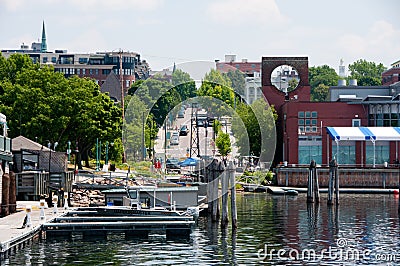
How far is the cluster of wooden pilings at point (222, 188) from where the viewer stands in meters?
61.8

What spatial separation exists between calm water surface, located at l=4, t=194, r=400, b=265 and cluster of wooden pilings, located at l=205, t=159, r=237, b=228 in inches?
42.4

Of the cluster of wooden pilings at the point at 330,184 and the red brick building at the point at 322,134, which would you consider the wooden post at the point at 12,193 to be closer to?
the cluster of wooden pilings at the point at 330,184

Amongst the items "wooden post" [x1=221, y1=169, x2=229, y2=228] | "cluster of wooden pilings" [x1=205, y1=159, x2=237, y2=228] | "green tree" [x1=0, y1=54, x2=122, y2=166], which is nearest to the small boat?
"green tree" [x1=0, y1=54, x2=122, y2=166]

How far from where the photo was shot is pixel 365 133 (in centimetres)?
11719

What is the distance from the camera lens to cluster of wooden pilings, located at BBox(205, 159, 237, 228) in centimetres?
6181

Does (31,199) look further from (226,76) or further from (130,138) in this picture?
(226,76)

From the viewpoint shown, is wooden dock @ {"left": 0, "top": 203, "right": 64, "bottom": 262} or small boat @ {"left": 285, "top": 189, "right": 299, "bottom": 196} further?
small boat @ {"left": 285, "top": 189, "right": 299, "bottom": 196}

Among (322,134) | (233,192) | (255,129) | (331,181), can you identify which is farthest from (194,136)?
(322,134)

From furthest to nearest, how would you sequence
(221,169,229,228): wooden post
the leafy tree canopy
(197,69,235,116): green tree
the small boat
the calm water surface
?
the small boat → the leafy tree canopy → (197,69,235,116): green tree → (221,169,229,228): wooden post → the calm water surface

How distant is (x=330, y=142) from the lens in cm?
12175

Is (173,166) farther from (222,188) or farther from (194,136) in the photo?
(222,188)

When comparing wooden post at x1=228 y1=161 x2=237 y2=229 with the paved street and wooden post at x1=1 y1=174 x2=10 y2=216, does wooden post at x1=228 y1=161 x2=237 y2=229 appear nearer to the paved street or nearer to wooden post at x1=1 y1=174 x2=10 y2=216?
the paved street

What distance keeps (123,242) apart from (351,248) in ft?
41.5

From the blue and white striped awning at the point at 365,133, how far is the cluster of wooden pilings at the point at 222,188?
160 ft
